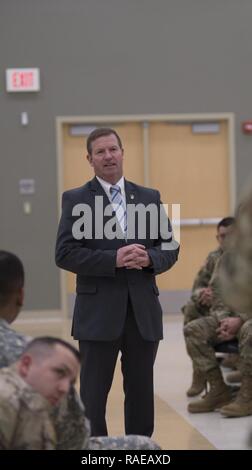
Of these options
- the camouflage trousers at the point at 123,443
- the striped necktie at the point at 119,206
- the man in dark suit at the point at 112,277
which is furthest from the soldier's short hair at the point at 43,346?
the striped necktie at the point at 119,206

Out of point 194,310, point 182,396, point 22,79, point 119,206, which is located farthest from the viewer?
point 22,79

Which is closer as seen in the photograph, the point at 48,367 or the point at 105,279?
the point at 48,367

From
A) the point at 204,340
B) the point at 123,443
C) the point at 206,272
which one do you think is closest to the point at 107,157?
the point at 123,443

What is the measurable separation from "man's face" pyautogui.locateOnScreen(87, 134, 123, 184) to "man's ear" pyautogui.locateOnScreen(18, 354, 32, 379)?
64.6 inches

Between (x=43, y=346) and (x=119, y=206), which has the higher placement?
(x=119, y=206)

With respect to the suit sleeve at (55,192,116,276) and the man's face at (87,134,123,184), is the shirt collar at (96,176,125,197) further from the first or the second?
the suit sleeve at (55,192,116,276)

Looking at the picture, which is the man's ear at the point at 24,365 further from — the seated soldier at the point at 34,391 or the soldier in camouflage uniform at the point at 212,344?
the soldier in camouflage uniform at the point at 212,344

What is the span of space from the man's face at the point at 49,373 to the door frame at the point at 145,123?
791cm

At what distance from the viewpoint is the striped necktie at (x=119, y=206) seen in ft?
12.0

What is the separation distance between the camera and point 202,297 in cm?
596

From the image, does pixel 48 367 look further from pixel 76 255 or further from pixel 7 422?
pixel 76 255

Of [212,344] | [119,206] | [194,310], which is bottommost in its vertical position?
[212,344]

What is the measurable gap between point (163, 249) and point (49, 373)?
5.42 feet

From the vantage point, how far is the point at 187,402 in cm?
570
